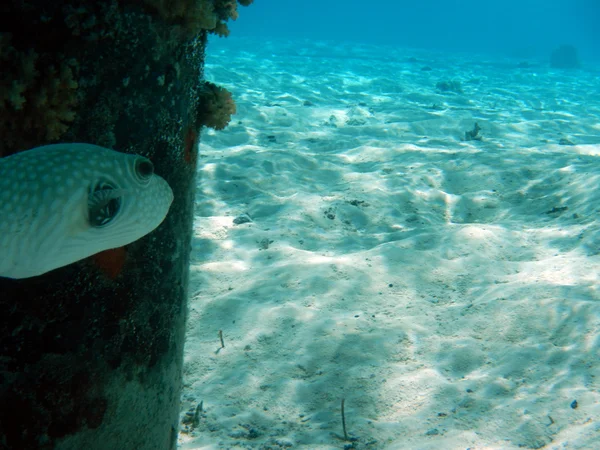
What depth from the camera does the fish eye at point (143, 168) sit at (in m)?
1.12

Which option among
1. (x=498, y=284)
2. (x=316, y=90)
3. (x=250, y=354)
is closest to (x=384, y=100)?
(x=316, y=90)

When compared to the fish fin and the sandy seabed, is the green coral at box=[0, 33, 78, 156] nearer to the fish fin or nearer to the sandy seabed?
the fish fin

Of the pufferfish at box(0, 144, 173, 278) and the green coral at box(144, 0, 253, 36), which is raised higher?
the green coral at box(144, 0, 253, 36)

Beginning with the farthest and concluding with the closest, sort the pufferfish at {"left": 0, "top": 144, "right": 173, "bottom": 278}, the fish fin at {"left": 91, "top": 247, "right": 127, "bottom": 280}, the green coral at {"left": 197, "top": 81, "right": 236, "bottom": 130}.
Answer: the green coral at {"left": 197, "top": 81, "right": 236, "bottom": 130} → the fish fin at {"left": 91, "top": 247, "right": 127, "bottom": 280} → the pufferfish at {"left": 0, "top": 144, "right": 173, "bottom": 278}

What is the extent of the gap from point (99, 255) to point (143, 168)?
1.50 feet

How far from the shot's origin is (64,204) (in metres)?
0.99

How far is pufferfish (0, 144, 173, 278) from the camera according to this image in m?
0.96

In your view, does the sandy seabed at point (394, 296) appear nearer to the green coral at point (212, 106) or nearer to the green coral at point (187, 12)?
the green coral at point (212, 106)

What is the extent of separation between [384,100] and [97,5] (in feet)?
52.3

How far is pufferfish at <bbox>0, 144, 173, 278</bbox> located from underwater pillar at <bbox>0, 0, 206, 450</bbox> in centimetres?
30

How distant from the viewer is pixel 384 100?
1609 centimetres

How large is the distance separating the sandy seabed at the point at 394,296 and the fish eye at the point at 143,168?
2.23 metres

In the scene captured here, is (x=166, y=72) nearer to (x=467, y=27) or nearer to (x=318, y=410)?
(x=318, y=410)

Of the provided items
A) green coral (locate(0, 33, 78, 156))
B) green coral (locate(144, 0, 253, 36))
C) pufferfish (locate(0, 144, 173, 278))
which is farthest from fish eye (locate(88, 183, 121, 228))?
green coral (locate(144, 0, 253, 36))
